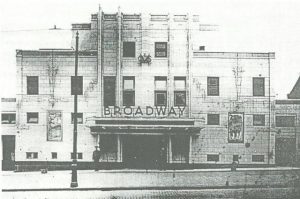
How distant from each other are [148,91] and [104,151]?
11.2 ft

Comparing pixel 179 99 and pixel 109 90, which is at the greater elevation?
pixel 109 90

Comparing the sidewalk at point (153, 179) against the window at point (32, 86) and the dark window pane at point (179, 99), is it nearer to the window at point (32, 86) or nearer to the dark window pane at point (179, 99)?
the dark window pane at point (179, 99)

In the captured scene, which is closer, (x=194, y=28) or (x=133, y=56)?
(x=194, y=28)

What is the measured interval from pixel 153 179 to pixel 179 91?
445cm

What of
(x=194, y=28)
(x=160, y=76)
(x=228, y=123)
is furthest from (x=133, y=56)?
(x=228, y=123)

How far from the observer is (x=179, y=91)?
78.5 ft

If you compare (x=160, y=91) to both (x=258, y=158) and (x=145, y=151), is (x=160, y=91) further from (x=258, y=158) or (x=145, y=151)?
(x=258, y=158)

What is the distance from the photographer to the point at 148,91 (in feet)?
77.7

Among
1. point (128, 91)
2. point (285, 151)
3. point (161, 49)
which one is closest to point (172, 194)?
point (128, 91)

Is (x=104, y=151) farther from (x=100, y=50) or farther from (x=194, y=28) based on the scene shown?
(x=194, y=28)

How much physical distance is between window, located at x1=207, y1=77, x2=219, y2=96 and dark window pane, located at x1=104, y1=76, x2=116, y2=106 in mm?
4343

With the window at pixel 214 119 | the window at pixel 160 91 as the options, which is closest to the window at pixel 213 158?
the window at pixel 214 119

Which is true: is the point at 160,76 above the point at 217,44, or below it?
below

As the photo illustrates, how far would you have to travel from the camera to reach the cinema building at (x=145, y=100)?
22297 mm
